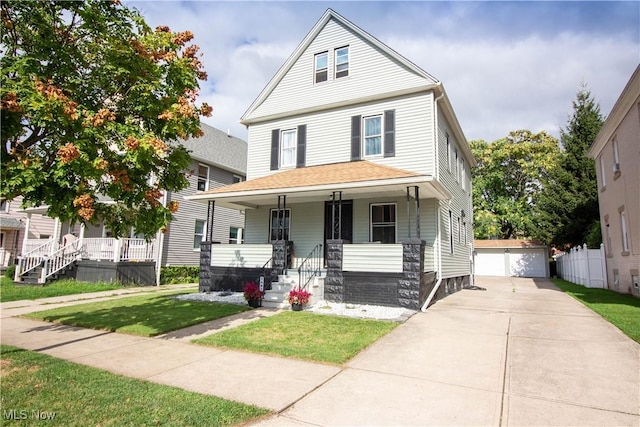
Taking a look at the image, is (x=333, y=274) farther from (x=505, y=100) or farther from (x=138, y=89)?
(x=505, y=100)

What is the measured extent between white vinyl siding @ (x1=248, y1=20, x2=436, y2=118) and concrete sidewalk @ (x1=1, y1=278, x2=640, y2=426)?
338 inches

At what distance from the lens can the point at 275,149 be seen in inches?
583

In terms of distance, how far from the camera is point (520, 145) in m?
34.2

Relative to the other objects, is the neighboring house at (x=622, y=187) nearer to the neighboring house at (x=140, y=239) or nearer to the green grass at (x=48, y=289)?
the neighboring house at (x=140, y=239)

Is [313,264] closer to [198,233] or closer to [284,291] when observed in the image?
[284,291]

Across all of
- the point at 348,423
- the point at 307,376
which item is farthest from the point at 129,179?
the point at 348,423

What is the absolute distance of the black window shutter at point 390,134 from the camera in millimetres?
12531

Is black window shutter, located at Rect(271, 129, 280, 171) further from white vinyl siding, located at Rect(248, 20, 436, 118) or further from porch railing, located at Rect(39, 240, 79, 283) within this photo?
porch railing, located at Rect(39, 240, 79, 283)

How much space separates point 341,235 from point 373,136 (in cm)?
375

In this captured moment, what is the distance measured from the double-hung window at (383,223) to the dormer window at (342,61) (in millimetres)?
5426

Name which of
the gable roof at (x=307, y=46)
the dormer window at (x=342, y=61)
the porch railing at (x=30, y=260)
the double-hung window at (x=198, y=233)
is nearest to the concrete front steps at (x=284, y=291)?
the gable roof at (x=307, y=46)

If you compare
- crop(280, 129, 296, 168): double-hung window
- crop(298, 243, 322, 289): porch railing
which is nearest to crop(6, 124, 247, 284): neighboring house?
crop(280, 129, 296, 168): double-hung window

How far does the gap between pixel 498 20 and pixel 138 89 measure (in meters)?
9.52

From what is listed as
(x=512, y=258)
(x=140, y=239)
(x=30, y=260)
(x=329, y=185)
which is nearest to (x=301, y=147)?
(x=329, y=185)
